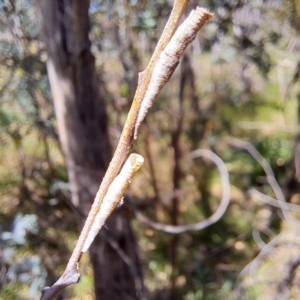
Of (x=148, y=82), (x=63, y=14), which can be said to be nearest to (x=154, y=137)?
(x=63, y=14)

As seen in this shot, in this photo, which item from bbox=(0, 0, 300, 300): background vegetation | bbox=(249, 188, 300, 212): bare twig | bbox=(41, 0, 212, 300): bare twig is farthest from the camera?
bbox=(249, 188, 300, 212): bare twig

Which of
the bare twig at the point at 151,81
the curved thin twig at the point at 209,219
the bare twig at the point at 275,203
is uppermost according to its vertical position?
the bare twig at the point at 151,81

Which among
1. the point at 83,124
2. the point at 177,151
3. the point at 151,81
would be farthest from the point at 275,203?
the point at 151,81

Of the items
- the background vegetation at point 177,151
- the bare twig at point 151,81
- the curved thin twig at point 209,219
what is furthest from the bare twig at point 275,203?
the bare twig at point 151,81

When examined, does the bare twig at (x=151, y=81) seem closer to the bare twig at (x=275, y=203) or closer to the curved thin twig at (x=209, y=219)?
the curved thin twig at (x=209, y=219)

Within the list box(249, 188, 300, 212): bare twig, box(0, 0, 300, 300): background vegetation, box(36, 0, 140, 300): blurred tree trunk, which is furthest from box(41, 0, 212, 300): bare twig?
box(249, 188, 300, 212): bare twig

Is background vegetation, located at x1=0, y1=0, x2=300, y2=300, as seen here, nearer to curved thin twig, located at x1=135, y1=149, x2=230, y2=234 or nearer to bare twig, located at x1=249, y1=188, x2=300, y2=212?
bare twig, located at x1=249, y1=188, x2=300, y2=212

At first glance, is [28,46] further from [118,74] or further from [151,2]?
[118,74]

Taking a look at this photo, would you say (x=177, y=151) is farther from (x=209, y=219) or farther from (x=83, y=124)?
(x=83, y=124)
